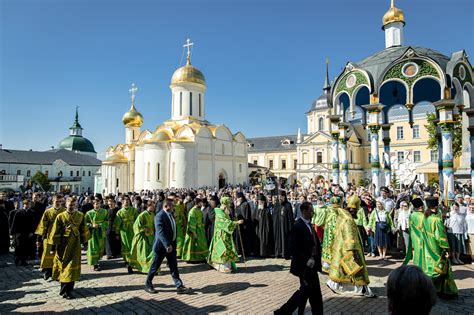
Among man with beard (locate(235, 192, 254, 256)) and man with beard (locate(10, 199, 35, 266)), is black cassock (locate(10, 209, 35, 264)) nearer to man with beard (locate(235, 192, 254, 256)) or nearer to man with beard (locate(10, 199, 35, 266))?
man with beard (locate(10, 199, 35, 266))

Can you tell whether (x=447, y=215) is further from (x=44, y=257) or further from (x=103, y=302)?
(x=44, y=257)

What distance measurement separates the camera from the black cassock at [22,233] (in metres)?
8.48

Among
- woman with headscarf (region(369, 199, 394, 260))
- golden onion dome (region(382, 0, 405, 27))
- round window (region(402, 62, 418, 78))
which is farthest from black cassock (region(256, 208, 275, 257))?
golden onion dome (region(382, 0, 405, 27))

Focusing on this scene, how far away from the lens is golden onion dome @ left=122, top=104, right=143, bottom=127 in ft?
137

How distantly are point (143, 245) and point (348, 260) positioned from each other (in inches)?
177

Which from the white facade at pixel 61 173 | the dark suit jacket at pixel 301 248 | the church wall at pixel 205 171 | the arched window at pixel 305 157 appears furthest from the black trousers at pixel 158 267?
the white facade at pixel 61 173

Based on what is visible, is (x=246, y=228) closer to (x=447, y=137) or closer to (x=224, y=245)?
(x=224, y=245)

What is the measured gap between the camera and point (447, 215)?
848cm

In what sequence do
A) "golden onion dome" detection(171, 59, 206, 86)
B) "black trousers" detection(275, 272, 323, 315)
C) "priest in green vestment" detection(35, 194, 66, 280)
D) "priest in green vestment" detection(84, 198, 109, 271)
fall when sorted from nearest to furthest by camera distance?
"black trousers" detection(275, 272, 323, 315) → "priest in green vestment" detection(35, 194, 66, 280) → "priest in green vestment" detection(84, 198, 109, 271) → "golden onion dome" detection(171, 59, 206, 86)

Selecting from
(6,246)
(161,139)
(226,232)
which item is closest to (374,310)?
(226,232)

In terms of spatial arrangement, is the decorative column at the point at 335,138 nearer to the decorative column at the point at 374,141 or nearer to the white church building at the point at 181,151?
the decorative column at the point at 374,141

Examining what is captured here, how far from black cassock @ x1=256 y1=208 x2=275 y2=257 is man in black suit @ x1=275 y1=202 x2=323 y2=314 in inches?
172

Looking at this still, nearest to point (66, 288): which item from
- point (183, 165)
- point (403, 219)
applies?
point (403, 219)

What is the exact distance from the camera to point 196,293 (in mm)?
5766
